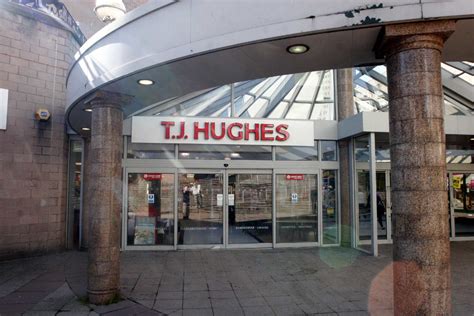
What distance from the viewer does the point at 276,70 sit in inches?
194

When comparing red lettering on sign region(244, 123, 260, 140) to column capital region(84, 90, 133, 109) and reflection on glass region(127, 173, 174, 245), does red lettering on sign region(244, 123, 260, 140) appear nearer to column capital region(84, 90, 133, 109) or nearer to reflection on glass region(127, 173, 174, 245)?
reflection on glass region(127, 173, 174, 245)

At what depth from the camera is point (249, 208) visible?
407 inches

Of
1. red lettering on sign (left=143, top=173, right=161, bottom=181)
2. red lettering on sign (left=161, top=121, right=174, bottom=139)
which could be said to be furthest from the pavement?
red lettering on sign (left=161, top=121, right=174, bottom=139)

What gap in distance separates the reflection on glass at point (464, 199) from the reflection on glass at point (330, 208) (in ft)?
13.8

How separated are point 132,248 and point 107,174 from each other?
4515mm

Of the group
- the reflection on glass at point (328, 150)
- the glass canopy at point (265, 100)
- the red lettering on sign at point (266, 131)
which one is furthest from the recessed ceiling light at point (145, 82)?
the reflection on glass at point (328, 150)

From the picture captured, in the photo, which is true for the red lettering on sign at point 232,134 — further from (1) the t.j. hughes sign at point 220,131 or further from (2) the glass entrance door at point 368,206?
(2) the glass entrance door at point 368,206

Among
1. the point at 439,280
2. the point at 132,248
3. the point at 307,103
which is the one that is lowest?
the point at 132,248

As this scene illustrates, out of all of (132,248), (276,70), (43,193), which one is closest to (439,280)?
(276,70)

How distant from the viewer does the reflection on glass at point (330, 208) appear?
34.8 ft

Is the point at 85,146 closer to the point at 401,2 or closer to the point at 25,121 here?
the point at 25,121

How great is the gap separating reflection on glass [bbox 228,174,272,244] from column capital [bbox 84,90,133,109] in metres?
4.78

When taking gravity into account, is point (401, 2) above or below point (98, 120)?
above

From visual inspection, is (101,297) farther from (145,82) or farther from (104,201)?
(145,82)
